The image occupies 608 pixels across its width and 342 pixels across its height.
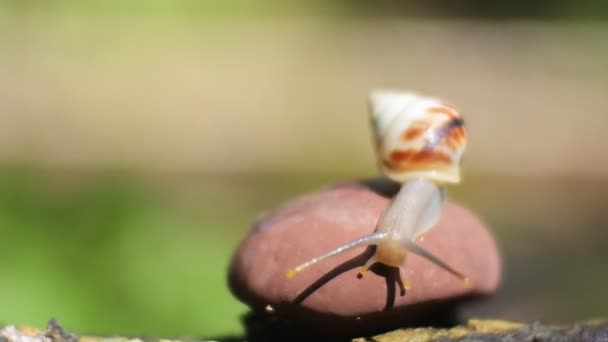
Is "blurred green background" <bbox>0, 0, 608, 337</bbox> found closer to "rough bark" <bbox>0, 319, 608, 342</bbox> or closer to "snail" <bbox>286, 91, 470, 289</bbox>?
"snail" <bbox>286, 91, 470, 289</bbox>

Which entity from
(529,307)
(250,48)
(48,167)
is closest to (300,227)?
(529,307)

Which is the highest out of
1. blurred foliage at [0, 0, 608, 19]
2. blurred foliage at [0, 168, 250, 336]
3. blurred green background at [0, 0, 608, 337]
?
blurred foliage at [0, 0, 608, 19]

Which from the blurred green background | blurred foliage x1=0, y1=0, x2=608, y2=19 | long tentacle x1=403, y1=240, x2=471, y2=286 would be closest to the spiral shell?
long tentacle x1=403, y1=240, x2=471, y2=286

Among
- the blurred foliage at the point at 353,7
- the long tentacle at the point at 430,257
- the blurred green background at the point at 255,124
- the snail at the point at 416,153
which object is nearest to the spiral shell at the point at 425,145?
the snail at the point at 416,153

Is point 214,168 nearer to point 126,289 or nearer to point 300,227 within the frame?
point 126,289

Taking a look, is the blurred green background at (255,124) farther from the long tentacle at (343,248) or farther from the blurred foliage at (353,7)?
the long tentacle at (343,248)
